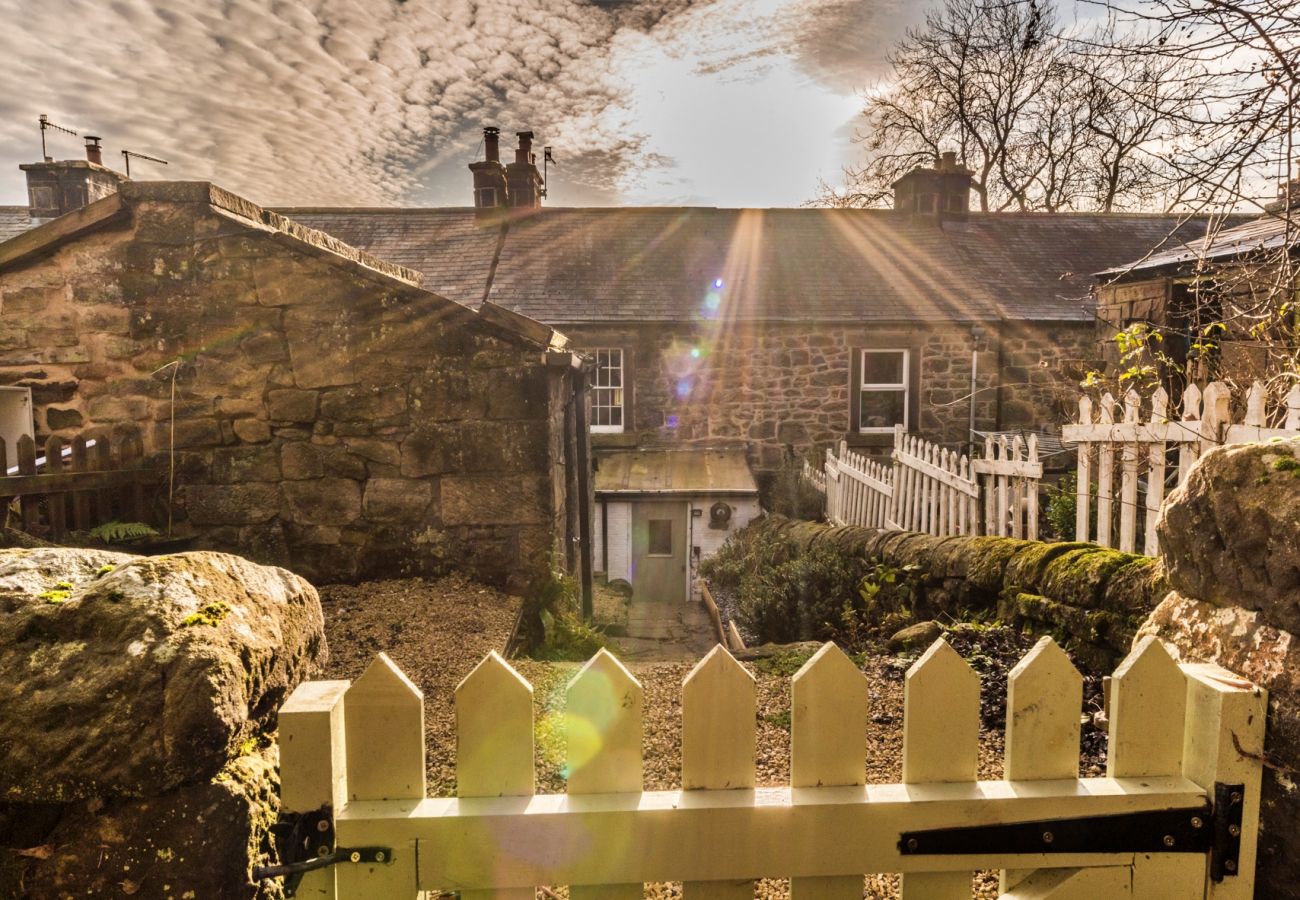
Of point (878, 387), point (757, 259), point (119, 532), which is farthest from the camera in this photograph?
point (757, 259)

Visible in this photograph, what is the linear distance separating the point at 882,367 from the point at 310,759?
13.4 metres

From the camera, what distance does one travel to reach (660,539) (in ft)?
38.3

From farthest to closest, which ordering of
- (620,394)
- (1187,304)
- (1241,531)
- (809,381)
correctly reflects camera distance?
(809,381), (620,394), (1187,304), (1241,531)

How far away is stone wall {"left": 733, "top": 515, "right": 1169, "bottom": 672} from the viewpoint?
3.09m

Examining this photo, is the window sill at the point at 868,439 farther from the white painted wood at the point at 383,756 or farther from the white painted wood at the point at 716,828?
the white painted wood at the point at 383,756

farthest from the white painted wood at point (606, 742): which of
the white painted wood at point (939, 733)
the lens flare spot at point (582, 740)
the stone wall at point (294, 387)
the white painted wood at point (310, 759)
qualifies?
the stone wall at point (294, 387)

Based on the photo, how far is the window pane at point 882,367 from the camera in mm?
13234

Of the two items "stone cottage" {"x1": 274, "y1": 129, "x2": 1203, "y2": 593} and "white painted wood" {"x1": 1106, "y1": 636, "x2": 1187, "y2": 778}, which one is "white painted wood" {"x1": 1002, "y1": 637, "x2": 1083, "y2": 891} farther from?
"stone cottage" {"x1": 274, "y1": 129, "x2": 1203, "y2": 593}

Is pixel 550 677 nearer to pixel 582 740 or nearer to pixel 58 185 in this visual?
pixel 582 740

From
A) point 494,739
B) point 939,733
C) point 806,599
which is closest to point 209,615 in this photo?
point 494,739

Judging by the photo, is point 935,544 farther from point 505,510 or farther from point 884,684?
point 505,510

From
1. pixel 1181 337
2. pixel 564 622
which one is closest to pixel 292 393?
pixel 564 622

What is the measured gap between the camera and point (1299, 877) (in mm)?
1288

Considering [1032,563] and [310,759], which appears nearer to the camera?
[310,759]
